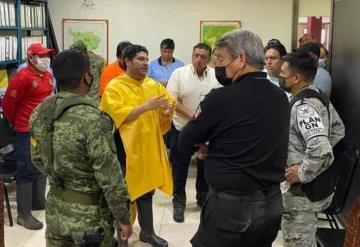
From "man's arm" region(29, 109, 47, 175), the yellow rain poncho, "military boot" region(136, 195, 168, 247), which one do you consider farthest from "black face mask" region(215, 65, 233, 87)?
"military boot" region(136, 195, 168, 247)

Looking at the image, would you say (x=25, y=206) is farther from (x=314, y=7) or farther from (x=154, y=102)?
(x=314, y=7)

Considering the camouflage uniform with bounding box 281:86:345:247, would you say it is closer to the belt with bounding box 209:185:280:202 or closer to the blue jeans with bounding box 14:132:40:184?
the belt with bounding box 209:185:280:202

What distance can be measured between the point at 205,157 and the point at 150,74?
13.2 feet

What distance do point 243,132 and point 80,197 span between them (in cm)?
72

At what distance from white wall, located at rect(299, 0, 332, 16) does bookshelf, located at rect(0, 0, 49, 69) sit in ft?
11.3

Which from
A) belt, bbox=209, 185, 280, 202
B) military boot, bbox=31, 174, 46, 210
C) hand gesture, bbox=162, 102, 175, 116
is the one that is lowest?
military boot, bbox=31, 174, 46, 210

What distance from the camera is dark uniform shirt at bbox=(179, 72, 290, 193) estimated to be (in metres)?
1.79

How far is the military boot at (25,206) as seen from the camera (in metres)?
3.79

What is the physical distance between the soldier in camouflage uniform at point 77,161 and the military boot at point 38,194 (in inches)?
84.7

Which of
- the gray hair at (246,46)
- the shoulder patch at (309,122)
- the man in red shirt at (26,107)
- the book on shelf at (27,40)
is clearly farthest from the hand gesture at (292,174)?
the book on shelf at (27,40)

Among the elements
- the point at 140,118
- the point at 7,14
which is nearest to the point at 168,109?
the point at 140,118

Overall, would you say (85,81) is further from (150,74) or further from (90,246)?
(150,74)

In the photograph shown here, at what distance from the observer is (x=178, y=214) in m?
4.00

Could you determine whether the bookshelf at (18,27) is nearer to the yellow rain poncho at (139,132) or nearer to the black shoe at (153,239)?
the yellow rain poncho at (139,132)
